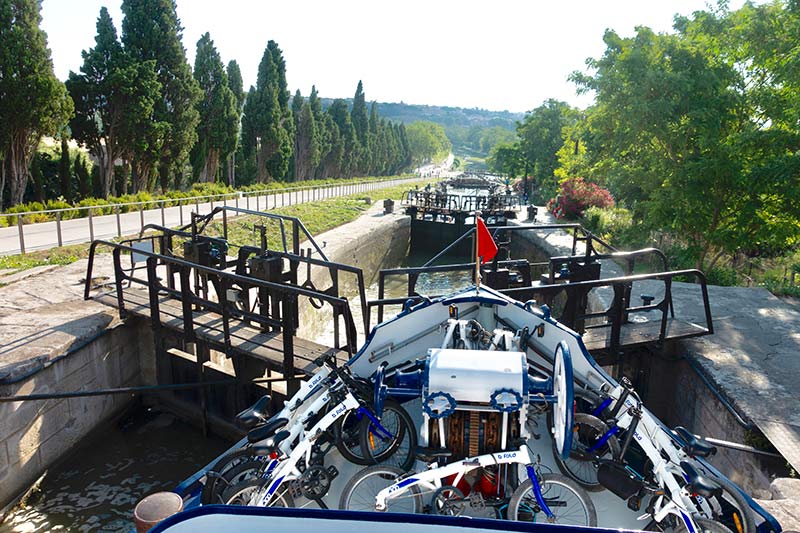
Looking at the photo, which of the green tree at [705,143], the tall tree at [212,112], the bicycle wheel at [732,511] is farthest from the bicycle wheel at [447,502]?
the tall tree at [212,112]

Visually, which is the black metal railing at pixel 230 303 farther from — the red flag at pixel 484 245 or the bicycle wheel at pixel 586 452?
the bicycle wheel at pixel 586 452

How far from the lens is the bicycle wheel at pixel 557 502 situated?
3420 millimetres

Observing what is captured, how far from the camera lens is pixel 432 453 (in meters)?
3.60

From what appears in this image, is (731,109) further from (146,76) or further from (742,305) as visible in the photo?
(146,76)

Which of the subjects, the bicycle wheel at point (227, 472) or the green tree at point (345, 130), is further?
the green tree at point (345, 130)

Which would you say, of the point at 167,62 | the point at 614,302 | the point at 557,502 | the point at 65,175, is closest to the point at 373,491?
the point at 557,502

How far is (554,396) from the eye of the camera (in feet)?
12.1

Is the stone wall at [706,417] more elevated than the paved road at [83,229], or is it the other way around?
the paved road at [83,229]

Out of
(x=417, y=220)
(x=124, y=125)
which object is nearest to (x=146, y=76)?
(x=124, y=125)

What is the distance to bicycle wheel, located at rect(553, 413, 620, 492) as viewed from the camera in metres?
3.93

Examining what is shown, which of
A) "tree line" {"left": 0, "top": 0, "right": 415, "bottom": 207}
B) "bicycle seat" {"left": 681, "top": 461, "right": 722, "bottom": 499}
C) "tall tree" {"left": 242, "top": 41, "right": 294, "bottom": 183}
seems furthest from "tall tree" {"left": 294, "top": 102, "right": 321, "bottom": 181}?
"bicycle seat" {"left": 681, "top": 461, "right": 722, "bottom": 499}

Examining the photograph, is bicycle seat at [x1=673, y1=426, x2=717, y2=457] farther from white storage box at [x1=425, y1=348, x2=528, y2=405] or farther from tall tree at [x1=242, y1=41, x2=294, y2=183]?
tall tree at [x1=242, y1=41, x2=294, y2=183]

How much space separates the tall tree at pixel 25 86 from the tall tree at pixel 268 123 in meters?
17.1

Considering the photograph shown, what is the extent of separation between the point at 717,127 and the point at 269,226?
13462 millimetres
